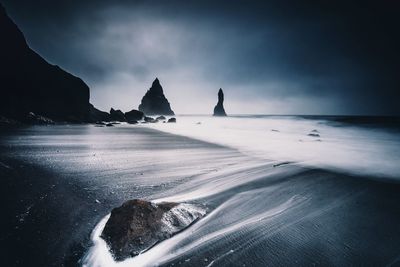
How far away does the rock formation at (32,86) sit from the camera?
3553cm

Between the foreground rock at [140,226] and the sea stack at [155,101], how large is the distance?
138 m

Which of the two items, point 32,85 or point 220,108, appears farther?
point 220,108

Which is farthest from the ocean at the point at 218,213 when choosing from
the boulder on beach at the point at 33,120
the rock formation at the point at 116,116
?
the rock formation at the point at 116,116

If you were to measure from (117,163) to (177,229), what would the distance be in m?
5.38

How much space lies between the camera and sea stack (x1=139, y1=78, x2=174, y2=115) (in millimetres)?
137500

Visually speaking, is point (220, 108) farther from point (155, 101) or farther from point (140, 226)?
point (140, 226)

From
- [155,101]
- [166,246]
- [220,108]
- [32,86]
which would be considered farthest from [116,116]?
[220,108]

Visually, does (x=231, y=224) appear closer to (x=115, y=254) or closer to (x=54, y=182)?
(x=115, y=254)

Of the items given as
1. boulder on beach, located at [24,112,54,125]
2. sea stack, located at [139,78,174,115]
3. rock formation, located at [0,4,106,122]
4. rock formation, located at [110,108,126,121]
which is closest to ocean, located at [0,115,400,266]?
boulder on beach, located at [24,112,54,125]

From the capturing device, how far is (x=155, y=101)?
138 m

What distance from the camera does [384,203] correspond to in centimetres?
447

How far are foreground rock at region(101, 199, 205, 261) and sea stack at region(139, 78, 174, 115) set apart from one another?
138157 mm

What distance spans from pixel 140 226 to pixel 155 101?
5508 inches

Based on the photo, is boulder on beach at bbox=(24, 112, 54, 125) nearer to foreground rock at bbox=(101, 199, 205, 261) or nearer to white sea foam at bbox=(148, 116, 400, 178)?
white sea foam at bbox=(148, 116, 400, 178)
